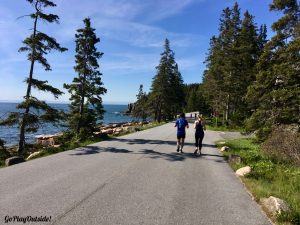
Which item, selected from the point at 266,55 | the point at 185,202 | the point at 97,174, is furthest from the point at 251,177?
the point at 266,55

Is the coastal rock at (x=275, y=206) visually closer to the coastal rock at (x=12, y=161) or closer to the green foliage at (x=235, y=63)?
the coastal rock at (x=12, y=161)

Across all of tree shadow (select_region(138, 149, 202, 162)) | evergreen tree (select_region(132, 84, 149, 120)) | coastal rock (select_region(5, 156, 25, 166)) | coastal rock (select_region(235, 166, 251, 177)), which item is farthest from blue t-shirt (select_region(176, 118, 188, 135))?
evergreen tree (select_region(132, 84, 149, 120))

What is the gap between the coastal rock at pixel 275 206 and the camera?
243 inches

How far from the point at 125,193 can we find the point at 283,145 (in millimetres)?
9205

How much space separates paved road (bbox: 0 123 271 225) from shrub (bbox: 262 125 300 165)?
10.5ft

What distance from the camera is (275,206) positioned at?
250 inches

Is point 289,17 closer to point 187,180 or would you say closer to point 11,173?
point 187,180

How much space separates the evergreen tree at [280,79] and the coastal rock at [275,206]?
31.9 feet

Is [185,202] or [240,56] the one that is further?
[240,56]

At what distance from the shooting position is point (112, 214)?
5.85m

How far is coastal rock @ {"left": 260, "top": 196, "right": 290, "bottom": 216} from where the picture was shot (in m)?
6.16

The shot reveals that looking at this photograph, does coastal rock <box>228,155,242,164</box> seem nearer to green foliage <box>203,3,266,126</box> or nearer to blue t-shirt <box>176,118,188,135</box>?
blue t-shirt <box>176,118,188,135</box>

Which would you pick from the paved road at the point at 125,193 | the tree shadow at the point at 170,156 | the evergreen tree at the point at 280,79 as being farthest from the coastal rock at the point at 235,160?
the evergreen tree at the point at 280,79

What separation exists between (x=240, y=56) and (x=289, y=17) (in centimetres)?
2030
